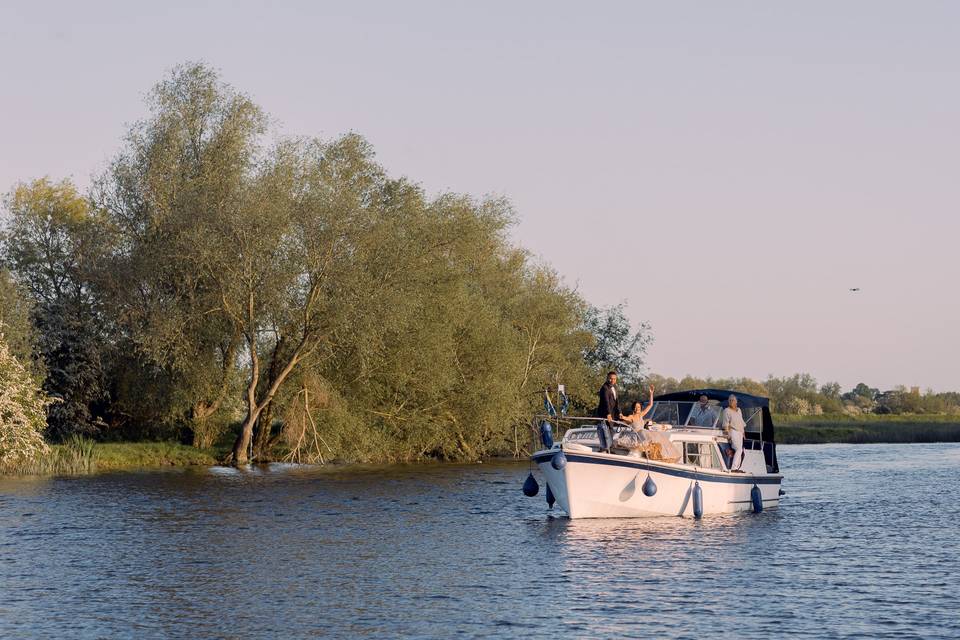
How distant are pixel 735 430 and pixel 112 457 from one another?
27.6 metres

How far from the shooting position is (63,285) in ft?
187

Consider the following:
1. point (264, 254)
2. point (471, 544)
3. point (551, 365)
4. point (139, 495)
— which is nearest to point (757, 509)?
point (471, 544)

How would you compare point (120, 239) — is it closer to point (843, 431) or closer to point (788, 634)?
point (788, 634)

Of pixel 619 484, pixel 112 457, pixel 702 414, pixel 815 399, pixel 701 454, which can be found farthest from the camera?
pixel 815 399

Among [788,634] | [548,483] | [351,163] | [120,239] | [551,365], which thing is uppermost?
[351,163]

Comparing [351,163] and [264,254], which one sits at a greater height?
[351,163]

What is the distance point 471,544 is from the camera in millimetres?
27531

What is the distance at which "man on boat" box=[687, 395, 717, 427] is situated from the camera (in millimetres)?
34500

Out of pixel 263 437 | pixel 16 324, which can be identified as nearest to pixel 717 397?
pixel 263 437

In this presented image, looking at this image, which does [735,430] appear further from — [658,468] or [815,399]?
[815,399]

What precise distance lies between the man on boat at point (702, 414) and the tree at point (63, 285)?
2806cm

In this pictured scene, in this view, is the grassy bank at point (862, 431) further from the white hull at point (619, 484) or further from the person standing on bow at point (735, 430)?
the white hull at point (619, 484)

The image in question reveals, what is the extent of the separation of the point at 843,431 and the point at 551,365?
3213cm

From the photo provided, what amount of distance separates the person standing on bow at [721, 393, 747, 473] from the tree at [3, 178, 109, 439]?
29403 mm
